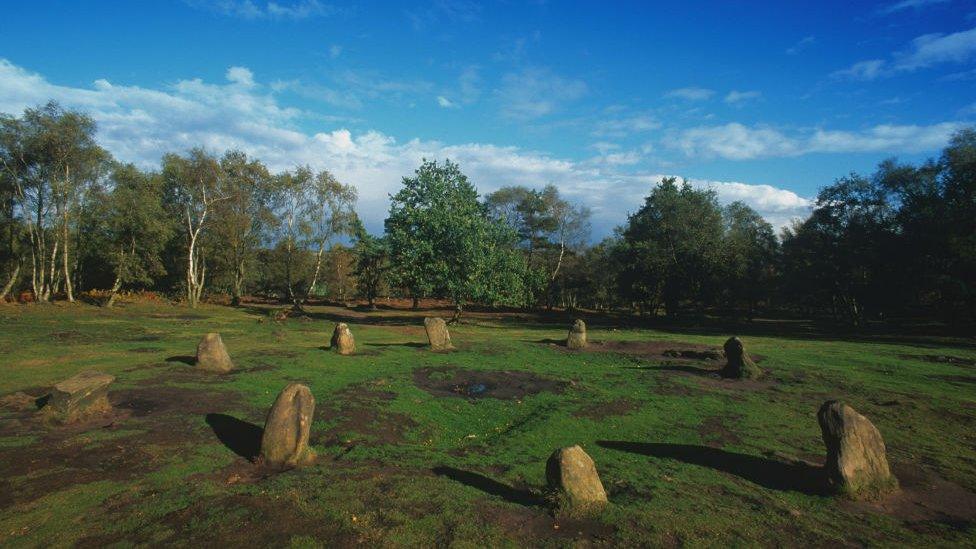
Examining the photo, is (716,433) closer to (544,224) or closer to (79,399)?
(79,399)

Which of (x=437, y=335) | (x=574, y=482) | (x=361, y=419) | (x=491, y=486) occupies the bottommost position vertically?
(x=491, y=486)

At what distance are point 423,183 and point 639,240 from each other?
26.4 metres

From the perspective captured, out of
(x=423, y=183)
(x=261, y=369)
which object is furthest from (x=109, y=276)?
(x=261, y=369)

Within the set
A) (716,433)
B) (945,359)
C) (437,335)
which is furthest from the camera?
(437,335)

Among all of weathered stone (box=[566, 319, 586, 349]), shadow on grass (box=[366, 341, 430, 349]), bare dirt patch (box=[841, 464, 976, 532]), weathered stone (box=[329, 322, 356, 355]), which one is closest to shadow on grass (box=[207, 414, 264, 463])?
weathered stone (box=[329, 322, 356, 355])

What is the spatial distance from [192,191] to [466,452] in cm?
5101

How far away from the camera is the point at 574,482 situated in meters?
8.54

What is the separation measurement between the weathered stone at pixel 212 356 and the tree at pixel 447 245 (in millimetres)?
19767

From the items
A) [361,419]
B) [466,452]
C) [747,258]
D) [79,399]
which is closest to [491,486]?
[466,452]

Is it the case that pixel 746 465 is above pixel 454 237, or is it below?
below

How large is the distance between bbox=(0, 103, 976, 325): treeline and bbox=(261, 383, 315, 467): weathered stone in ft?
86.8

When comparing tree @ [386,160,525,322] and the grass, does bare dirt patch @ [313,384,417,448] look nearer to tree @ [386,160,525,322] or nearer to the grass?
the grass

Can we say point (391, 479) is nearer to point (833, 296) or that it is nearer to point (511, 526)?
point (511, 526)

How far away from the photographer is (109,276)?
5575 centimetres
